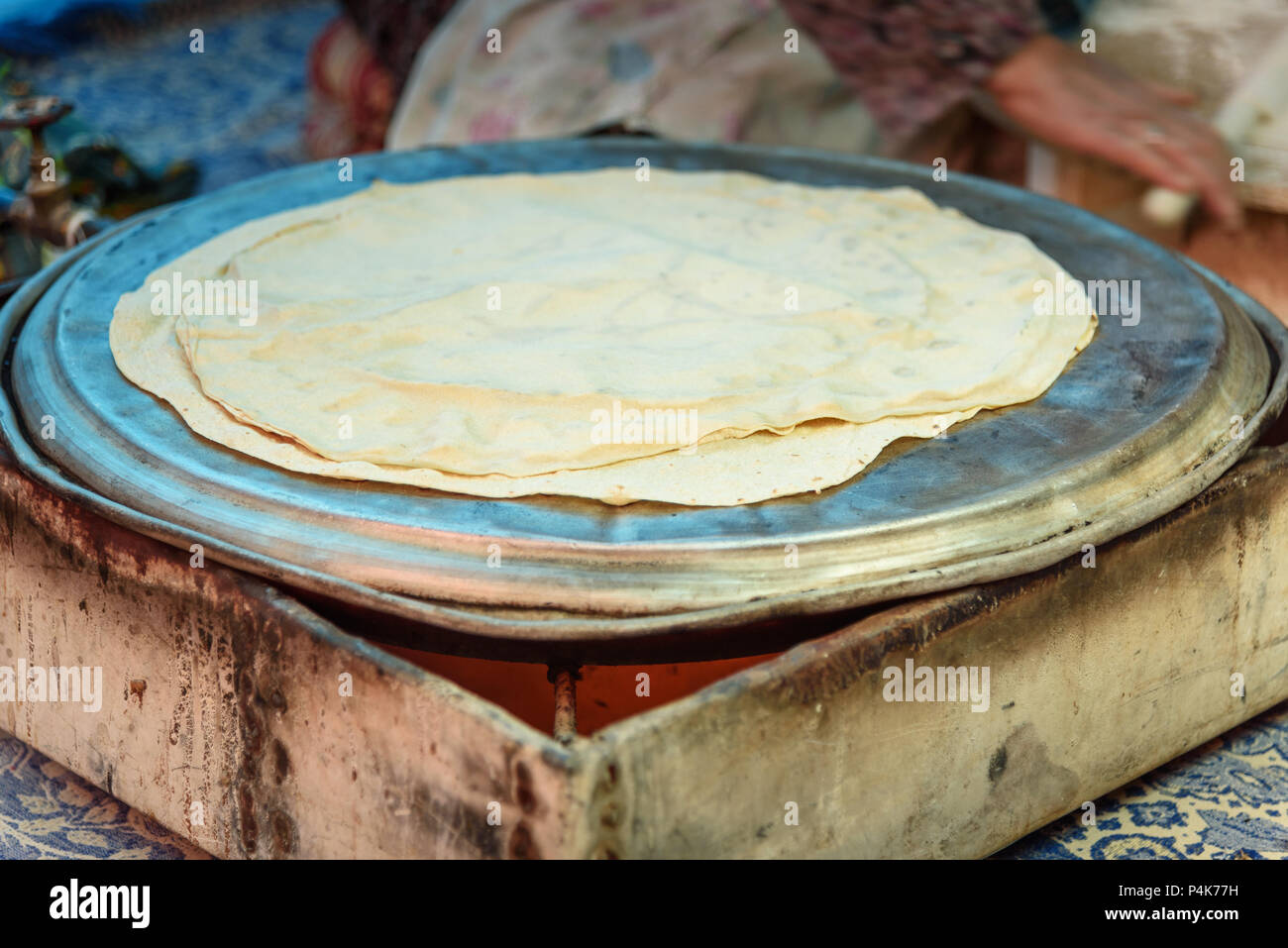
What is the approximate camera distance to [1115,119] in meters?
2.99

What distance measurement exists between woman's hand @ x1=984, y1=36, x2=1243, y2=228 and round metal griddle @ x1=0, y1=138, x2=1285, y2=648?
0.86 m

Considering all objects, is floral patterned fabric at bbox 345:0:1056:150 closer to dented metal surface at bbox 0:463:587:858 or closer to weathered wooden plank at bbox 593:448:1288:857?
weathered wooden plank at bbox 593:448:1288:857

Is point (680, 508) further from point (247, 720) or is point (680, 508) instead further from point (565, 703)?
point (247, 720)

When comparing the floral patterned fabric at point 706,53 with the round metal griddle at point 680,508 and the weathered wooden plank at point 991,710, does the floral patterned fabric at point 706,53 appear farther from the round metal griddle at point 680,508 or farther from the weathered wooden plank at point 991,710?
the weathered wooden plank at point 991,710

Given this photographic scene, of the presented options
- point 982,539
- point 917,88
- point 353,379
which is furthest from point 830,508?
point 917,88

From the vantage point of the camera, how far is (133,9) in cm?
572

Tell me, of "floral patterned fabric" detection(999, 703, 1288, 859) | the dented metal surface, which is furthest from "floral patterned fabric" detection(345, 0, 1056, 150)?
the dented metal surface

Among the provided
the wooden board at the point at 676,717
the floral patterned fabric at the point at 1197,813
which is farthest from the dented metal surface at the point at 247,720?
the floral patterned fabric at the point at 1197,813

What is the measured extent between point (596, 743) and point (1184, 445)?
0.91 metres

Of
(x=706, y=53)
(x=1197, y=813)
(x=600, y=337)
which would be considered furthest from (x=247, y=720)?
→ (x=706, y=53)

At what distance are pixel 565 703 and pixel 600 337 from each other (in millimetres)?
680

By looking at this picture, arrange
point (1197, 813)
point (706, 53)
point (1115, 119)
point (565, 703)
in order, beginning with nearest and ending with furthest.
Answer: point (565, 703)
point (1197, 813)
point (1115, 119)
point (706, 53)
